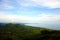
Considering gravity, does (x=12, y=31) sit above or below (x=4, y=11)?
below

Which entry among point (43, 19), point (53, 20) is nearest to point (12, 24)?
point (43, 19)

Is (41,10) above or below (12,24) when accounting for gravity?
above

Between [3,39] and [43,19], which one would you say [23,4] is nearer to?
[43,19]

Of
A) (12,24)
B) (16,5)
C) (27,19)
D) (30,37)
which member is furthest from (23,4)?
(30,37)

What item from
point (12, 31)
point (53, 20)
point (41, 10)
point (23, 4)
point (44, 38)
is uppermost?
point (23, 4)

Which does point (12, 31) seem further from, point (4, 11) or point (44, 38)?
point (44, 38)

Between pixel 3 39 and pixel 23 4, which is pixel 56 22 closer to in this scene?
Result: pixel 23 4
